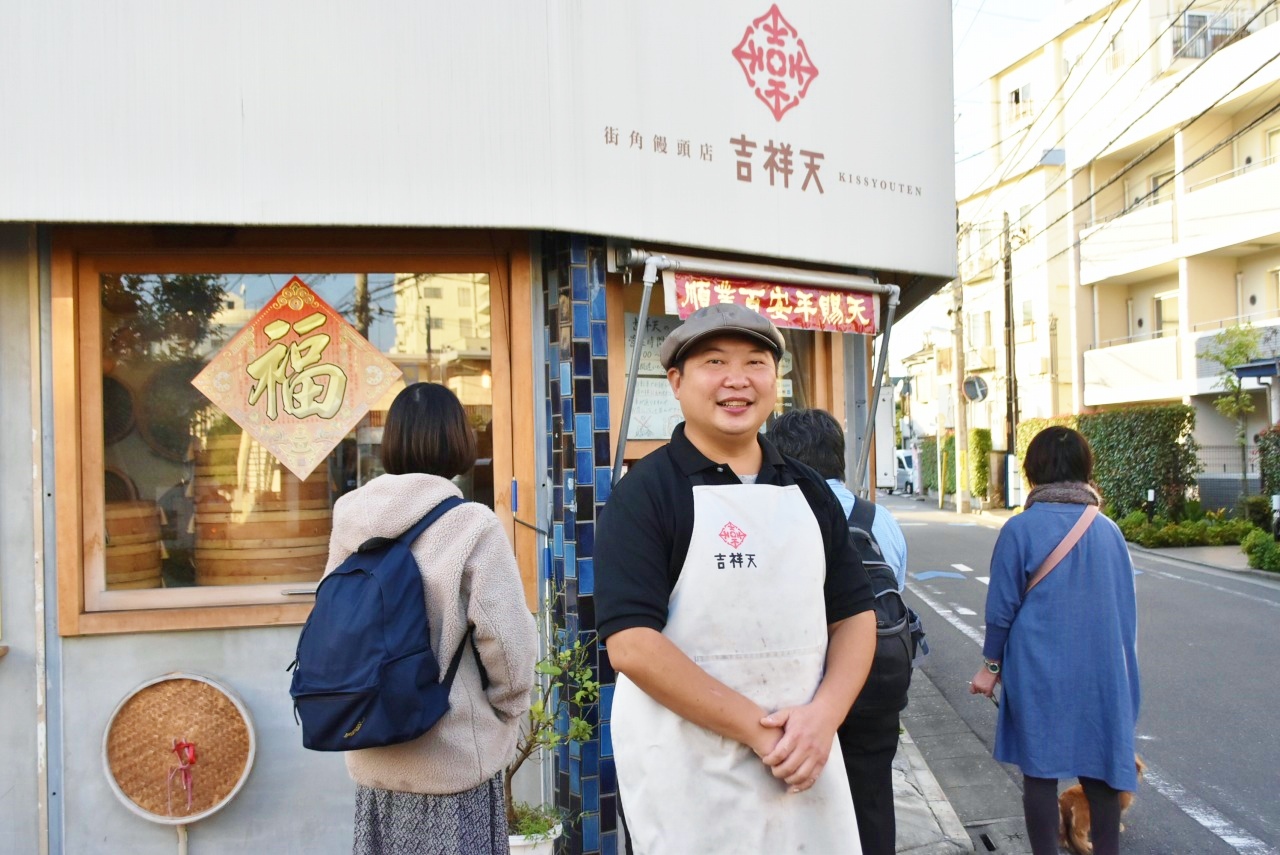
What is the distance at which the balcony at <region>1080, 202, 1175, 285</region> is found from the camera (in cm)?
2298

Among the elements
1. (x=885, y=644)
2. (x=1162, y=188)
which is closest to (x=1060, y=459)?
(x=885, y=644)

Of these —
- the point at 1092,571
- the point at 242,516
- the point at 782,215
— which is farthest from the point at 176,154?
the point at 1092,571

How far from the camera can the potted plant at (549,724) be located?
3.57 m

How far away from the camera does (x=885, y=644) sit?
292cm

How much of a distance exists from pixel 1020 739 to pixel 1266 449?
15.0 meters

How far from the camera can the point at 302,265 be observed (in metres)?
4.09

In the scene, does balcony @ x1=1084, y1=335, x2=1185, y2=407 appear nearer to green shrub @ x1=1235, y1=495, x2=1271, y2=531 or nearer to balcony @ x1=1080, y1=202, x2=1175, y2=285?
balcony @ x1=1080, y1=202, x2=1175, y2=285

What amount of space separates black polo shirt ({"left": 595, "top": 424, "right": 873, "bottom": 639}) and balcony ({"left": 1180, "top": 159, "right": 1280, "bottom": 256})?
21.5 m

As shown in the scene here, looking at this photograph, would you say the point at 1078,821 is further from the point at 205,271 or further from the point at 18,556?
the point at 18,556

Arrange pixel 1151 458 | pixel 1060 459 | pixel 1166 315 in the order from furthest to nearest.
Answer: pixel 1166 315 < pixel 1151 458 < pixel 1060 459

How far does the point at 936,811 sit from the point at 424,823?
3.11 metres

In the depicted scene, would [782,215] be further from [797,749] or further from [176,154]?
[797,749]

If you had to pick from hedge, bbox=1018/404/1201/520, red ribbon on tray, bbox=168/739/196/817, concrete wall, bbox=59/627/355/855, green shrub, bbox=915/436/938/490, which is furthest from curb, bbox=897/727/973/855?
green shrub, bbox=915/436/938/490

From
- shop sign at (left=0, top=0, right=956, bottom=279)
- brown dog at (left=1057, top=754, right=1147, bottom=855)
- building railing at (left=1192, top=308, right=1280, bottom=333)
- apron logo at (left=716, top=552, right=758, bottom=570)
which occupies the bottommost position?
brown dog at (left=1057, top=754, right=1147, bottom=855)
